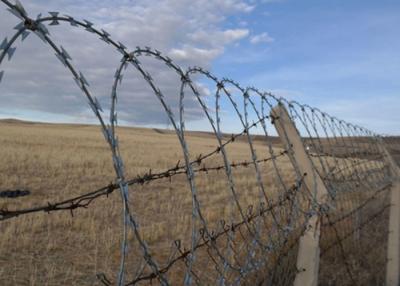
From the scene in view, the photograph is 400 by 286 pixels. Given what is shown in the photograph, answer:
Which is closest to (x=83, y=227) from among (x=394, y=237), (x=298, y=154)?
(x=394, y=237)

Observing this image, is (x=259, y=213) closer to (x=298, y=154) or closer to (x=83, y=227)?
(x=298, y=154)

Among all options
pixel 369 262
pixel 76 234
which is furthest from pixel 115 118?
pixel 76 234

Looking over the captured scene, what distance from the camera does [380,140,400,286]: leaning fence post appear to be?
5.45 m

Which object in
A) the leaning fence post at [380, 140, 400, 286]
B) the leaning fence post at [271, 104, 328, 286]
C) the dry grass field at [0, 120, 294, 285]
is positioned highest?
the leaning fence post at [271, 104, 328, 286]

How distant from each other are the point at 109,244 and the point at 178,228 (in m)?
1.62

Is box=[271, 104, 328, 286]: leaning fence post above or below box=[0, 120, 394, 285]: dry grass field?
above

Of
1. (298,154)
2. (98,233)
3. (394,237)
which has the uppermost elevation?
(298,154)

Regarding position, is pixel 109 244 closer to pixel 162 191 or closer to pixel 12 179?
pixel 162 191

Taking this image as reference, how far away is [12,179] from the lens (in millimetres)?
14023

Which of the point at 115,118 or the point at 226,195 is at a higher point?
the point at 115,118

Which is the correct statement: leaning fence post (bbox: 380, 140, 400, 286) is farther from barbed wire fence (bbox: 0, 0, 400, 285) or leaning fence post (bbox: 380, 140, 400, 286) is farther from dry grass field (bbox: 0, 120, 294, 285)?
dry grass field (bbox: 0, 120, 294, 285)

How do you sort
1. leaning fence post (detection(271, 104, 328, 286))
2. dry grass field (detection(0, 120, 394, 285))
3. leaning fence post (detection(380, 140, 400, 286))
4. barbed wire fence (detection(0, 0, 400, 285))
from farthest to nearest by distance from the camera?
dry grass field (detection(0, 120, 394, 285)) < leaning fence post (detection(380, 140, 400, 286)) < leaning fence post (detection(271, 104, 328, 286)) < barbed wire fence (detection(0, 0, 400, 285))

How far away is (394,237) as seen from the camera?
5633mm

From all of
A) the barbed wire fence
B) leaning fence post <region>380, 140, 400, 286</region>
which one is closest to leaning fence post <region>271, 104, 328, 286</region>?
the barbed wire fence
